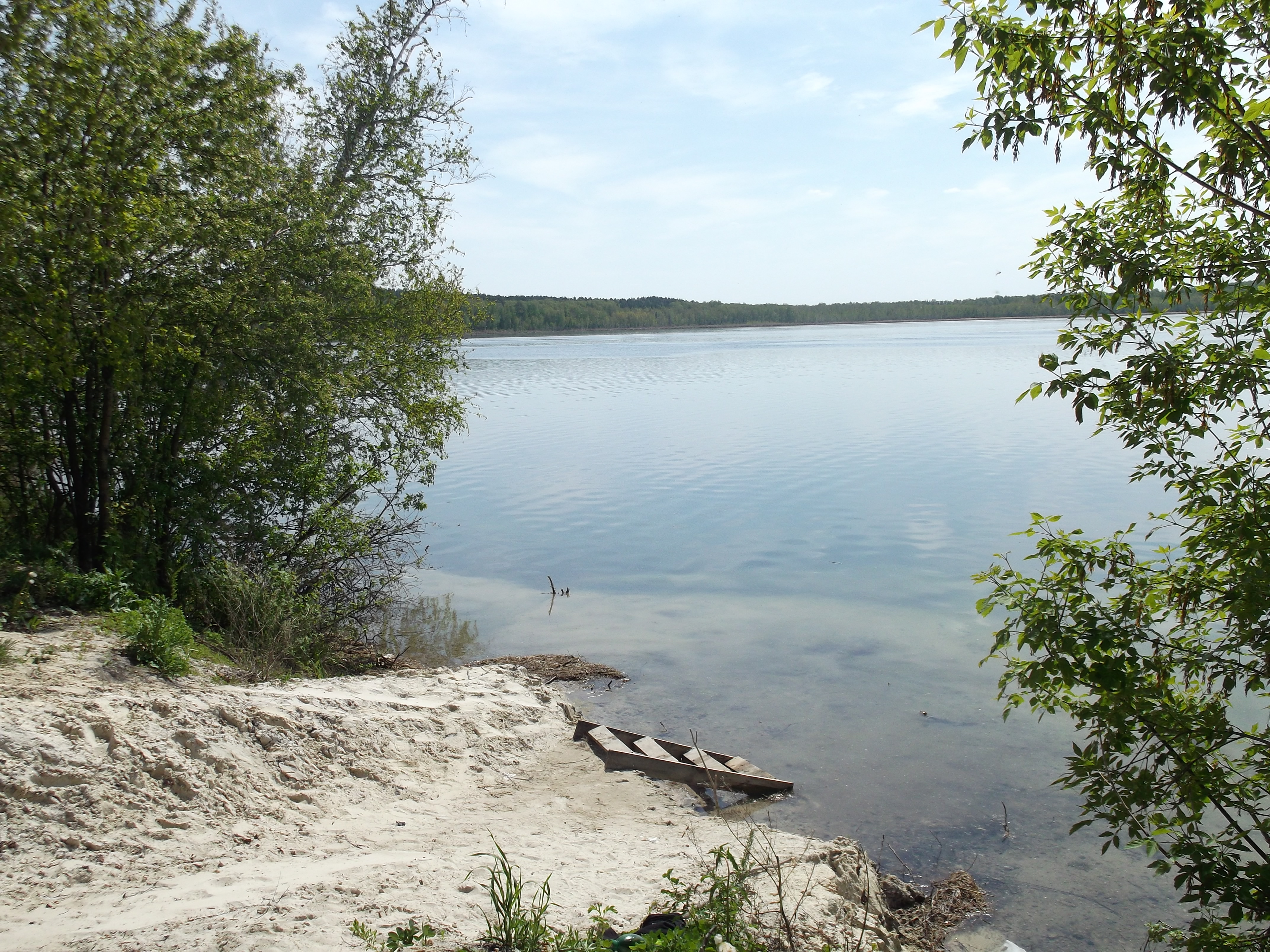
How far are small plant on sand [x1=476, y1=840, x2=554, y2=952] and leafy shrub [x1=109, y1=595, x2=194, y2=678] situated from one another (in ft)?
13.7

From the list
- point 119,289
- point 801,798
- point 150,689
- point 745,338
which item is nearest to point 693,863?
point 801,798

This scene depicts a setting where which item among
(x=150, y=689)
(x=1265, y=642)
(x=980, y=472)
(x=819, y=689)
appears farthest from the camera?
(x=980, y=472)

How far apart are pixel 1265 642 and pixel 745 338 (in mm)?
141773

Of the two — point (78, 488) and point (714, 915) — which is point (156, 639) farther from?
point (714, 915)

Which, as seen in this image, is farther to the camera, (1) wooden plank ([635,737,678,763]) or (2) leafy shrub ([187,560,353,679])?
(2) leafy shrub ([187,560,353,679])

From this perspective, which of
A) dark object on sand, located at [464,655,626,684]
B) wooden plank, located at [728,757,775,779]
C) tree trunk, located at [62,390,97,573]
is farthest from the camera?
dark object on sand, located at [464,655,626,684]

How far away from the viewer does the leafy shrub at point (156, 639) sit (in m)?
7.52

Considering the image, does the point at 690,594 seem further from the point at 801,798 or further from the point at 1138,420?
the point at 1138,420

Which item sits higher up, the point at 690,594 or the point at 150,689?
the point at 150,689

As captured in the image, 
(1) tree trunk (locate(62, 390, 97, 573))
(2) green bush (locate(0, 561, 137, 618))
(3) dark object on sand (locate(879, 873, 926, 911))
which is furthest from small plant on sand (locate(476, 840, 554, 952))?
(1) tree trunk (locate(62, 390, 97, 573))

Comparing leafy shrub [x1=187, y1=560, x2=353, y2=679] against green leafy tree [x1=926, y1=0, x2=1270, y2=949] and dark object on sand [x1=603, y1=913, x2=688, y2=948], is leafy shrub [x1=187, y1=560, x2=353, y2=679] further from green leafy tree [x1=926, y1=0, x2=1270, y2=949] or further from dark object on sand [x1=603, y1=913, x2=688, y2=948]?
green leafy tree [x1=926, y1=0, x2=1270, y2=949]

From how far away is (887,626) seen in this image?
42.2 ft

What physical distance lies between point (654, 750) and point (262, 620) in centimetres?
500

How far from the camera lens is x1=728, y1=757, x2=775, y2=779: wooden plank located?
8.20m
